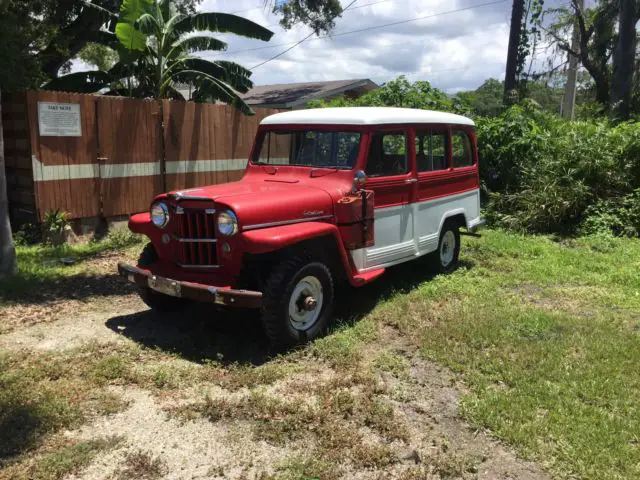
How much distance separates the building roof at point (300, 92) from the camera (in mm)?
23109

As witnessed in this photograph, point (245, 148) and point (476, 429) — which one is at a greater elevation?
point (245, 148)

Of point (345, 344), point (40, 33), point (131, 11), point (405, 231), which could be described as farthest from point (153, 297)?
point (131, 11)

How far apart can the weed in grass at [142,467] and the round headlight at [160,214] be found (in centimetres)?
221

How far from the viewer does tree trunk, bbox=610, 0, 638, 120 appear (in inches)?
632

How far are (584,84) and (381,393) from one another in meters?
35.3

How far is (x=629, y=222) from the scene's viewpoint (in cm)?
991

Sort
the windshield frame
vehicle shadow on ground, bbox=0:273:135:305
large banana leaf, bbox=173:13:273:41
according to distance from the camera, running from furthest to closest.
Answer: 1. large banana leaf, bbox=173:13:273:41
2. vehicle shadow on ground, bbox=0:273:135:305
3. the windshield frame

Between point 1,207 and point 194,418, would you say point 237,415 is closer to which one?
point 194,418

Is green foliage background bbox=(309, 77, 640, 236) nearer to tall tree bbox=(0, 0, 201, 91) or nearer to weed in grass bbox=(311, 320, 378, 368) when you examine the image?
weed in grass bbox=(311, 320, 378, 368)

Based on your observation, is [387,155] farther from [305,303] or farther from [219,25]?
[219,25]

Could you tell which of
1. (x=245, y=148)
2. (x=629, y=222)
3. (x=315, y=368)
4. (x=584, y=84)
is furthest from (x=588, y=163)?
(x=584, y=84)

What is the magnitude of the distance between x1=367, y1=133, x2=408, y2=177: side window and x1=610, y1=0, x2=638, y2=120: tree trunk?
41.3ft

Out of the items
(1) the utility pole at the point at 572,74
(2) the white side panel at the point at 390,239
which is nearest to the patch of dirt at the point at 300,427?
(2) the white side panel at the point at 390,239

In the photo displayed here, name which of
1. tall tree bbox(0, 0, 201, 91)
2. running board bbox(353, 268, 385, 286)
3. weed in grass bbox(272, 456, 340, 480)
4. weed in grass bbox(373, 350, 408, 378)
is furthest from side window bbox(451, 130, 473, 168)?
tall tree bbox(0, 0, 201, 91)
